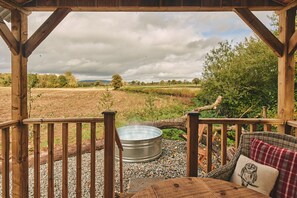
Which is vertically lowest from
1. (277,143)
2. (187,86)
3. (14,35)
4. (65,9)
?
(277,143)

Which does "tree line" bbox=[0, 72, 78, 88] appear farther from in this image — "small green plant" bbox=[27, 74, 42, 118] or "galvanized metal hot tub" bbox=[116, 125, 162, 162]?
"galvanized metal hot tub" bbox=[116, 125, 162, 162]

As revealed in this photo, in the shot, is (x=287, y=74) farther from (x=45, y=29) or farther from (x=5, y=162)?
(x=5, y=162)

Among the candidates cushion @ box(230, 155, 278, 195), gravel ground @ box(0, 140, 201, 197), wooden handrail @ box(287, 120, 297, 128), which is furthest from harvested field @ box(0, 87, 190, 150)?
cushion @ box(230, 155, 278, 195)

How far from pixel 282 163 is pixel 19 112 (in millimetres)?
2711

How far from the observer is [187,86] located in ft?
20.4

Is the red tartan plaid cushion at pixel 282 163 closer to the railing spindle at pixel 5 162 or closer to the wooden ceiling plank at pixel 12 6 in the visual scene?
the railing spindle at pixel 5 162

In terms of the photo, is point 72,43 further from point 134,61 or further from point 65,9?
point 65,9

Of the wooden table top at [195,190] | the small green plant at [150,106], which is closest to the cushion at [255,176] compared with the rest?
the wooden table top at [195,190]

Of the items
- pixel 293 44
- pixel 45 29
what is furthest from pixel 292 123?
pixel 45 29

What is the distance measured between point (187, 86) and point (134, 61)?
1775mm

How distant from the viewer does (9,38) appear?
2.38m

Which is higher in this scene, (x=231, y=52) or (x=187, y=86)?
(x=231, y=52)

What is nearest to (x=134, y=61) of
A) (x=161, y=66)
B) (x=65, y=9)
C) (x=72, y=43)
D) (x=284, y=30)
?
(x=161, y=66)

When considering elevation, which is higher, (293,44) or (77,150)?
(293,44)
